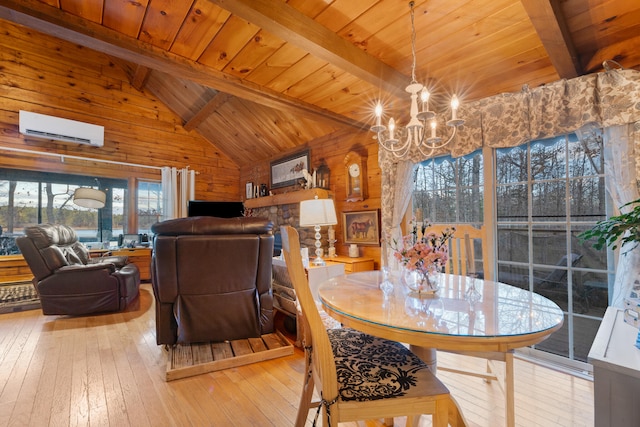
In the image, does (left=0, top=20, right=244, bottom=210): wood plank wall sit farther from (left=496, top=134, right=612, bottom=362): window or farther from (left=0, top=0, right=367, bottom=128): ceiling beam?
(left=496, top=134, right=612, bottom=362): window

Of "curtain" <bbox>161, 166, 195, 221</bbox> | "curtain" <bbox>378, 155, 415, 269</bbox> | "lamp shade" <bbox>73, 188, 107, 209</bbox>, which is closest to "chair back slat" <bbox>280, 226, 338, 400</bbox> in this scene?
"curtain" <bbox>378, 155, 415, 269</bbox>

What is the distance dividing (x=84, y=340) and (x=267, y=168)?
387 cm

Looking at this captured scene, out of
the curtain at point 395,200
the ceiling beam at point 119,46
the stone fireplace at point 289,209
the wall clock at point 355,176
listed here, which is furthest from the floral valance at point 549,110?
the stone fireplace at point 289,209

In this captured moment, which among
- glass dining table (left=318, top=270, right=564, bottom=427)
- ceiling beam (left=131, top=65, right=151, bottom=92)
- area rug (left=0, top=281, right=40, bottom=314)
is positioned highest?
ceiling beam (left=131, top=65, right=151, bottom=92)

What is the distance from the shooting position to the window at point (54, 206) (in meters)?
4.45

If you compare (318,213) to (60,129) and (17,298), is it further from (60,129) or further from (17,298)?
(60,129)

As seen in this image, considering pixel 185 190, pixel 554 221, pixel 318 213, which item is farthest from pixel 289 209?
pixel 554 221

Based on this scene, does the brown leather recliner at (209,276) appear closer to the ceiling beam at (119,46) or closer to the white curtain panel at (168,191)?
the ceiling beam at (119,46)

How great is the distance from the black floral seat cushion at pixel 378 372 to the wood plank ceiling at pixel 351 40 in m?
1.91

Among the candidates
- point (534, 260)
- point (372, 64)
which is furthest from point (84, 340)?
point (534, 260)

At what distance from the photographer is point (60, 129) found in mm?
4449

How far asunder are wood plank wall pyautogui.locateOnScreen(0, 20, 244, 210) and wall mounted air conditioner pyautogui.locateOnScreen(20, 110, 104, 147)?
9.8 inches

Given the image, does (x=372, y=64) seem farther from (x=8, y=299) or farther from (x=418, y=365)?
(x=8, y=299)

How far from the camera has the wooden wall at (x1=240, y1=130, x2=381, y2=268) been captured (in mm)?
3547
